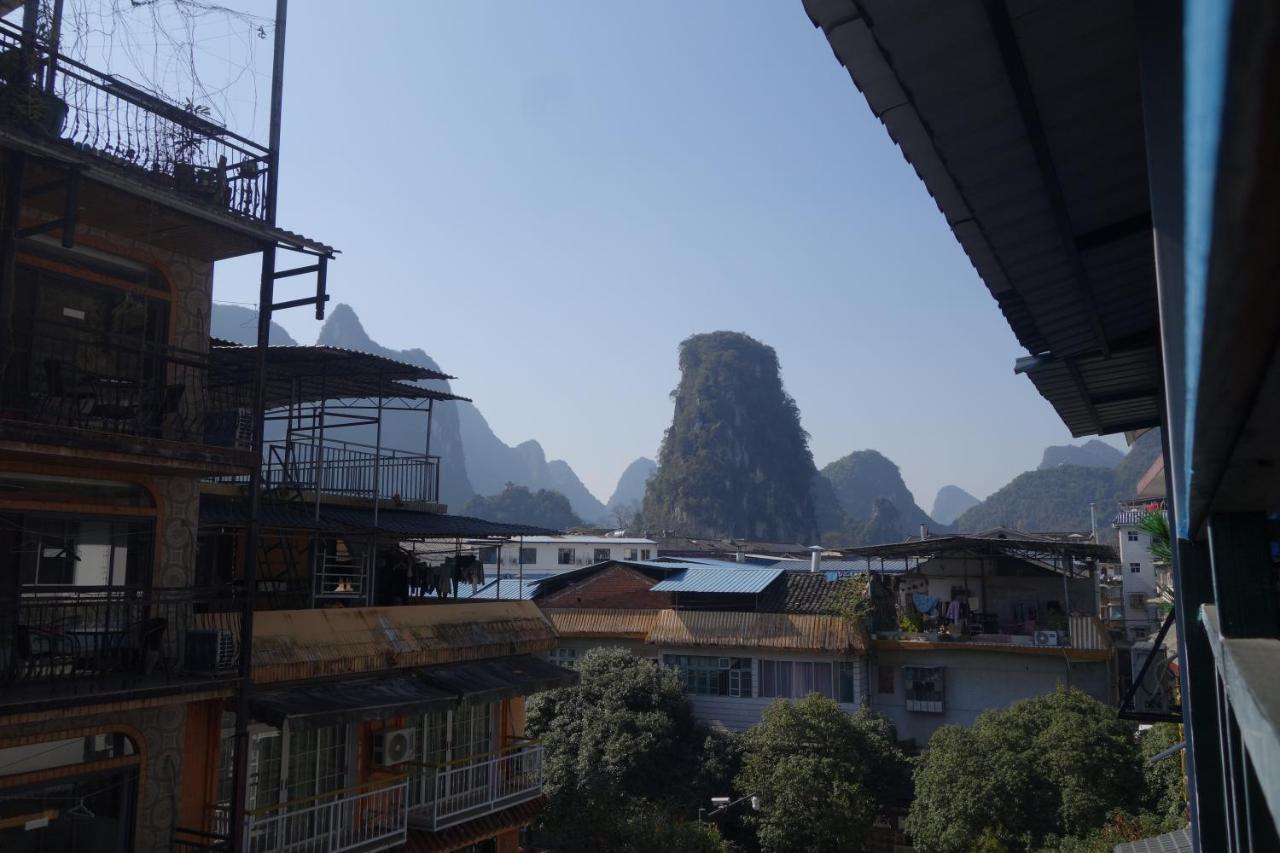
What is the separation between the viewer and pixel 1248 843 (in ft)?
6.71

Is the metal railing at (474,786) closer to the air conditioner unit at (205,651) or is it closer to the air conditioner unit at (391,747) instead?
the air conditioner unit at (391,747)

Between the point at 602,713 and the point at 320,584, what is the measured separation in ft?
33.5

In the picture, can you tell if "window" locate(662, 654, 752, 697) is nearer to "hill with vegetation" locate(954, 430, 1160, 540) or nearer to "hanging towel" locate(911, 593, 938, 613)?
"hanging towel" locate(911, 593, 938, 613)

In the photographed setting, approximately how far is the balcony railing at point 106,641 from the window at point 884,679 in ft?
62.3

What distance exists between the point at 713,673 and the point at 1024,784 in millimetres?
10685

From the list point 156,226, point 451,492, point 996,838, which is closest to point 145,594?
point 156,226

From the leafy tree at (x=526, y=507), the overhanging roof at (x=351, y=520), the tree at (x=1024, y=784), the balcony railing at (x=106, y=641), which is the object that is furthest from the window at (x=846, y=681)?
the leafy tree at (x=526, y=507)

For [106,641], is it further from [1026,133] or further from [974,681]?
[974,681]

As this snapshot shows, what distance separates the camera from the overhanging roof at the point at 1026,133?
92.9 inches

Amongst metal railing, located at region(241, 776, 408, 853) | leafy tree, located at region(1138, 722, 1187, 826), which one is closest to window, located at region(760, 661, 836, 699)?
leafy tree, located at region(1138, 722, 1187, 826)

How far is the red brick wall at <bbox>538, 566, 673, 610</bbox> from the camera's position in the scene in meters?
30.6

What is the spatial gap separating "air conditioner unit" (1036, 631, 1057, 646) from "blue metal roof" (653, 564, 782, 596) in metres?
7.61

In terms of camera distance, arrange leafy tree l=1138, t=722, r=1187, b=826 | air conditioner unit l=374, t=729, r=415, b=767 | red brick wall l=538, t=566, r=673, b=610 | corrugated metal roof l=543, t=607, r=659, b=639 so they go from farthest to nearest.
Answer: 1. red brick wall l=538, t=566, r=673, b=610
2. corrugated metal roof l=543, t=607, r=659, b=639
3. leafy tree l=1138, t=722, r=1187, b=826
4. air conditioner unit l=374, t=729, r=415, b=767

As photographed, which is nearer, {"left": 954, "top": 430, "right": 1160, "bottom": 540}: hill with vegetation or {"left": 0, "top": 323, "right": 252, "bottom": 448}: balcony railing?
{"left": 0, "top": 323, "right": 252, "bottom": 448}: balcony railing
